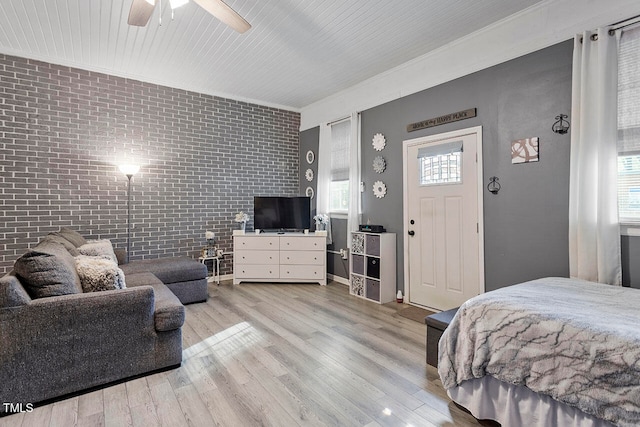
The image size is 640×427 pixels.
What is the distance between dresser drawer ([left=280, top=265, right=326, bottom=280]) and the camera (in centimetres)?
498

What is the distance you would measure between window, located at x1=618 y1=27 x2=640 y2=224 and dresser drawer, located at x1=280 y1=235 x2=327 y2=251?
3.46m

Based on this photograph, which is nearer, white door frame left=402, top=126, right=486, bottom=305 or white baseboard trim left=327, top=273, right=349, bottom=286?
white door frame left=402, top=126, right=486, bottom=305

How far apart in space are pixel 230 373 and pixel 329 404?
80cm

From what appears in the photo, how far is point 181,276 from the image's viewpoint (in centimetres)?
391

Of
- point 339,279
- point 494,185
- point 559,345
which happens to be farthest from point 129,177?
point 559,345

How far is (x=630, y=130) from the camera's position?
2.37 m

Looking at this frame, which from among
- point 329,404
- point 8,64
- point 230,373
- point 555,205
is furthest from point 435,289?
point 8,64

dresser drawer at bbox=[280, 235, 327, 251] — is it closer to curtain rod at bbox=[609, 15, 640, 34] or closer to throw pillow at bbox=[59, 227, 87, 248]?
throw pillow at bbox=[59, 227, 87, 248]

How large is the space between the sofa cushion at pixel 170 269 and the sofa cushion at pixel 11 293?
1686 millimetres

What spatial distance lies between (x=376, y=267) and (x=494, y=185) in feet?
5.56

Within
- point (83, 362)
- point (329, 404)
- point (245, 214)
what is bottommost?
point (329, 404)

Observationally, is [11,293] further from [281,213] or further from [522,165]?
[522,165]

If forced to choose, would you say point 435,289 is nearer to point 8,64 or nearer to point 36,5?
point 36,5

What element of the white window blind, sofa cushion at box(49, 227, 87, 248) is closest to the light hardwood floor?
sofa cushion at box(49, 227, 87, 248)
